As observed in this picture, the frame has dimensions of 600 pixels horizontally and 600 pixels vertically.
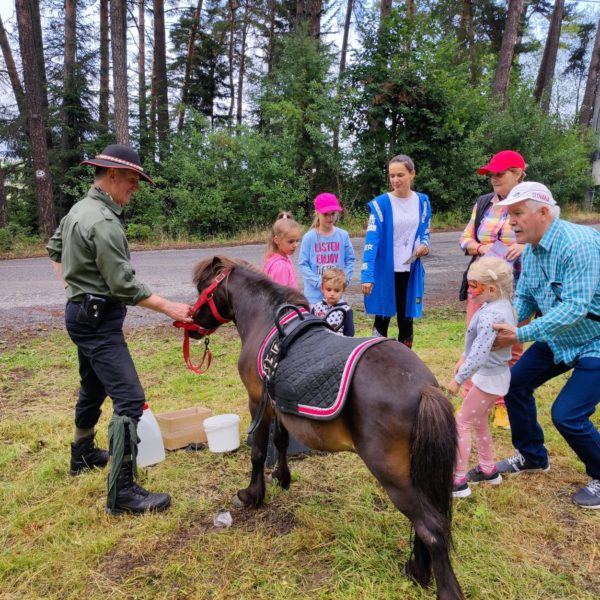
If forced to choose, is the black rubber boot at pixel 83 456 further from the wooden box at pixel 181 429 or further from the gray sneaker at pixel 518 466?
the gray sneaker at pixel 518 466

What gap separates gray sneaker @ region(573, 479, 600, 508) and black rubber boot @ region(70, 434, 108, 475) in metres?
3.37

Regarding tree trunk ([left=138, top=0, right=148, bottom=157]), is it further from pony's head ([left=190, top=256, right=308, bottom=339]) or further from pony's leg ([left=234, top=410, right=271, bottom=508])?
pony's leg ([left=234, top=410, right=271, bottom=508])

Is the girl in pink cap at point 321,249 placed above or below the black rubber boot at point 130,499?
above

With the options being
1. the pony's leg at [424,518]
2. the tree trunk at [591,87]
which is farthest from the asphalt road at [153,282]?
the tree trunk at [591,87]

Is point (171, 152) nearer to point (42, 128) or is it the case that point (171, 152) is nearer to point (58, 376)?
point (42, 128)

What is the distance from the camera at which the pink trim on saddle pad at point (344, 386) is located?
227cm

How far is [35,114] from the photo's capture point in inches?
612

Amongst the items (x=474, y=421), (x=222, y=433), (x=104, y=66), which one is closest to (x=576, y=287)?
(x=474, y=421)

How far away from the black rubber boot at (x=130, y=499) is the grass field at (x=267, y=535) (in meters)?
0.06

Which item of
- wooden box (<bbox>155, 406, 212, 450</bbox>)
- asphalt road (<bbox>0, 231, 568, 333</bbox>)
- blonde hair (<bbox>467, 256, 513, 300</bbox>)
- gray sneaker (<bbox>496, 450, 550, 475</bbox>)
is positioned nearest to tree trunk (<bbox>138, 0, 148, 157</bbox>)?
asphalt road (<bbox>0, 231, 568, 333</bbox>)

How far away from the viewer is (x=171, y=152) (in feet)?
61.1

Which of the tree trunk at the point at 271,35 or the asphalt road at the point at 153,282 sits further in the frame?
the tree trunk at the point at 271,35

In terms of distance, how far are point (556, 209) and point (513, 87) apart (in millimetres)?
23308

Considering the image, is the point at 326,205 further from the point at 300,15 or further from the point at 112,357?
the point at 300,15
